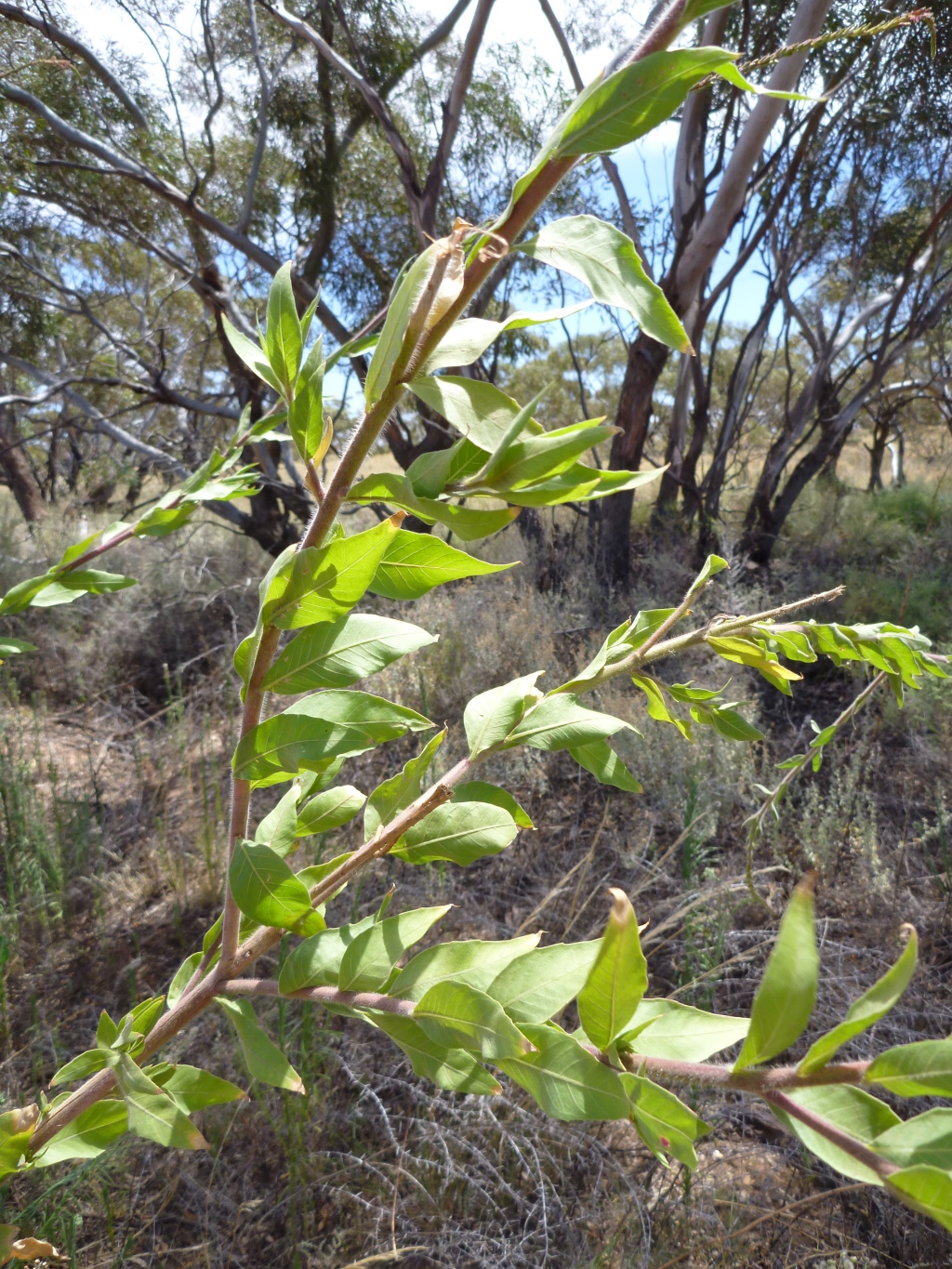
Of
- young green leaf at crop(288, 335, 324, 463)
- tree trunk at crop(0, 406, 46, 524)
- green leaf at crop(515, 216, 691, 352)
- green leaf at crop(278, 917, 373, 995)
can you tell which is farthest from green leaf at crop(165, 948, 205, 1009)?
tree trunk at crop(0, 406, 46, 524)

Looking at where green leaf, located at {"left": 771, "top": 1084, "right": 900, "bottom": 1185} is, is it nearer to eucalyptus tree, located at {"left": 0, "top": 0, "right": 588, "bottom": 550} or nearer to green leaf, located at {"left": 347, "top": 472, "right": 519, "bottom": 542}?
green leaf, located at {"left": 347, "top": 472, "right": 519, "bottom": 542}

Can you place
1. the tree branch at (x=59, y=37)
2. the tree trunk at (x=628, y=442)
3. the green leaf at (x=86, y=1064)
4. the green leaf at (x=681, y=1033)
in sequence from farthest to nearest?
the tree trunk at (x=628, y=442), the tree branch at (x=59, y=37), the green leaf at (x=86, y=1064), the green leaf at (x=681, y=1033)

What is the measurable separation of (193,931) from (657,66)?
1.95 meters

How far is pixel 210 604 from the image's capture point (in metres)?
3.76

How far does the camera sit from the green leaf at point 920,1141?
223mm

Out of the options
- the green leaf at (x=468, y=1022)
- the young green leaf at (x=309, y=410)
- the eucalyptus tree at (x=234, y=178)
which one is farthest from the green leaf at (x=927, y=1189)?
the eucalyptus tree at (x=234, y=178)

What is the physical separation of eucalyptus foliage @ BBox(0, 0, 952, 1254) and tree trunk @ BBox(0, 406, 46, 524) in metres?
5.74

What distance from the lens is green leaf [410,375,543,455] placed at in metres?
0.30

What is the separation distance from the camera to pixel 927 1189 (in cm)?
20

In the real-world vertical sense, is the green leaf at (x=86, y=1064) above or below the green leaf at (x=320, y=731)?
below

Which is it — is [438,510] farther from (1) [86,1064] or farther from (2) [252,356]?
(1) [86,1064]

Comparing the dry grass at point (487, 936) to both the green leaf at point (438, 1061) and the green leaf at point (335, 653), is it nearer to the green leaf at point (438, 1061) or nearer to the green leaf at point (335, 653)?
the green leaf at point (438, 1061)

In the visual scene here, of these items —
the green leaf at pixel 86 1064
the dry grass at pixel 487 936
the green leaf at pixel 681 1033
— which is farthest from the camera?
the dry grass at pixel 487 936

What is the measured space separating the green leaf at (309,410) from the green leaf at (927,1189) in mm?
355
